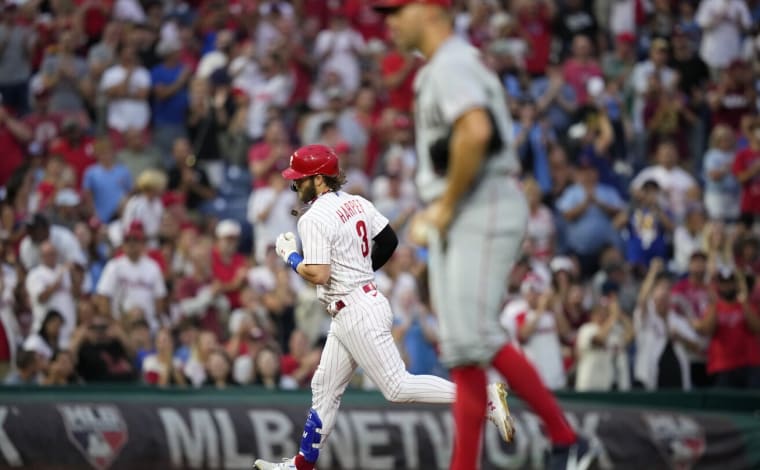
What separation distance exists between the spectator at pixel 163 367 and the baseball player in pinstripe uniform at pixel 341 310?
5486 mm

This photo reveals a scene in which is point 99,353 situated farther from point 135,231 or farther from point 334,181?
point 334,181

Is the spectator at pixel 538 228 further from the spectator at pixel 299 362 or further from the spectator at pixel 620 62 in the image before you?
the spectator at pixel 620 62

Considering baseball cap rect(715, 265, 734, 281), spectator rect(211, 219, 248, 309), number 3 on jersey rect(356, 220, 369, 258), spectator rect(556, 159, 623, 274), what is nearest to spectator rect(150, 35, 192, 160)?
spectator rect(211, 219, 248, 309)

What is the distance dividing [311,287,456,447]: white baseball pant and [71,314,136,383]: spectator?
5.56 metres

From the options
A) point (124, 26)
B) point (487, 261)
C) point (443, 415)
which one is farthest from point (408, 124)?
point (487, 261)

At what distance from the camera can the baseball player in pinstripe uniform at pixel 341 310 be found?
28.4ft

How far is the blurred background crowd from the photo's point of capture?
14695 millimetres

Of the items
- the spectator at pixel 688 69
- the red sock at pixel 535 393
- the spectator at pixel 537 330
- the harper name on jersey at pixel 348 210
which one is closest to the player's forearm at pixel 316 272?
the harper name on jersey at pixel 348 210

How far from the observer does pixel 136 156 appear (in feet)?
55.7

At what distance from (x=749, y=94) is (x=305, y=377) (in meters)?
7.99

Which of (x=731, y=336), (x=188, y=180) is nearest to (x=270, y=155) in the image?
(x=188, y=180)

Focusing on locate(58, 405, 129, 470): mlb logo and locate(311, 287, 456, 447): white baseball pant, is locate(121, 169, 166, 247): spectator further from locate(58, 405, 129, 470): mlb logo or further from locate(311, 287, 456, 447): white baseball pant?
locate(311, 287, 456, 447): white baseball pant

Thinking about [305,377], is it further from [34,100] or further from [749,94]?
[749,94]

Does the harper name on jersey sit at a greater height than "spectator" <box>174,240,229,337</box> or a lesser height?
greater
